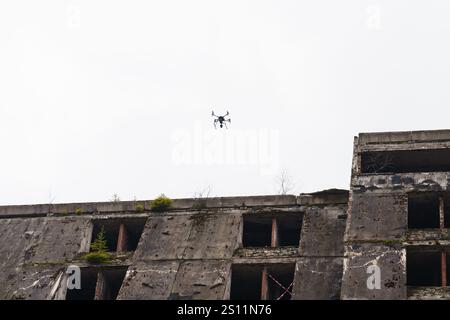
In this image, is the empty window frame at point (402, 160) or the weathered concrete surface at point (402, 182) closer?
the weathered concrete surface at point (402, 182)

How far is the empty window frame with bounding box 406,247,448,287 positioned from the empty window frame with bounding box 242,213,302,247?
13.4 ft

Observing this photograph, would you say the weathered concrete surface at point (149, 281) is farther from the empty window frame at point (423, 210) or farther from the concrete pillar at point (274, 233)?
the empty window frame at point (423, 210)

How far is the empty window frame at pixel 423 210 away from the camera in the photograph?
26547 mm

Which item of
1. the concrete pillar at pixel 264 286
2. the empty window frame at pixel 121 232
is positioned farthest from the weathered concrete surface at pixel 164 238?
the concrete pillar at pixel 264 286

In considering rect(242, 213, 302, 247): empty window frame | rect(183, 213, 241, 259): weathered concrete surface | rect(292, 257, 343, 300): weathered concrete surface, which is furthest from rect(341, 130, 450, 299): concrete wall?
rect(183, 213, 241, 259): weathered concrete surface

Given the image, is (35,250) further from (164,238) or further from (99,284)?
(164,238)

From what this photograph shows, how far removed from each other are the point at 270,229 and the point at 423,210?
5.26m

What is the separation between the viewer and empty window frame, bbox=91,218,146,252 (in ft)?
96.1

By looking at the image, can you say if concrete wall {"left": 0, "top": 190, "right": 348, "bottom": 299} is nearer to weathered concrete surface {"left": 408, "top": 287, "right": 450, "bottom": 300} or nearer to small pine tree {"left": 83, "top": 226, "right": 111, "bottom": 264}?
small pine tree {"left": 83, "top": 226, "right": 111, "bottom": 264}

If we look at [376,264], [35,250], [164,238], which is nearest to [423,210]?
[376,264]

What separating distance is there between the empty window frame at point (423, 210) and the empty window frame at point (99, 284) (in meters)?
9.51

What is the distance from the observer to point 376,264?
24.0 meters
